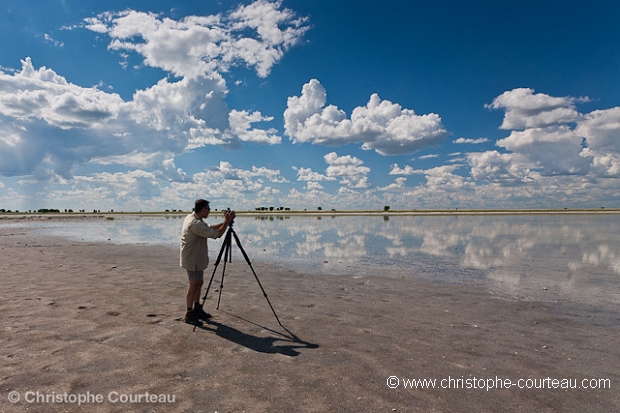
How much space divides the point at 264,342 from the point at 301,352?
98 centimetres

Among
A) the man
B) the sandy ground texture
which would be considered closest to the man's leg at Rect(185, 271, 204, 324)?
the man

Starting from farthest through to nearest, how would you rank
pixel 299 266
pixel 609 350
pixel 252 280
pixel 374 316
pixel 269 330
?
pixel 299 266
pixel 252 280
pixel 374 316
pixel 269 330
pixel 609 350

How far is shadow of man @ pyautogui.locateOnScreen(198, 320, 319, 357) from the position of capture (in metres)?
6.82

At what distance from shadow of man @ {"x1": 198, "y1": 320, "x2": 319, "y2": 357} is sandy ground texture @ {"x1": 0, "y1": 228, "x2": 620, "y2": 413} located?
0.04 metres

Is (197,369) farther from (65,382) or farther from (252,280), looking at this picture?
(252,280)

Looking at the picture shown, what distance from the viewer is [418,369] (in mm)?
5883

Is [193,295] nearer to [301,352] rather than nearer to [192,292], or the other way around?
[192,292]

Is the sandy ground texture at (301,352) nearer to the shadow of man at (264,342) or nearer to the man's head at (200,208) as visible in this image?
the shadow of man at (264,342)

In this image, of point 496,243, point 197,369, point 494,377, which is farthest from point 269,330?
point 496,243

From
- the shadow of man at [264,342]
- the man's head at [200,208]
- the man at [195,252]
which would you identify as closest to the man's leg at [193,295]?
the man at [195,252]

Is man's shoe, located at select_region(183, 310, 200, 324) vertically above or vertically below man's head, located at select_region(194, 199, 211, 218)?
below

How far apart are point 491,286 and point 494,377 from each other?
274 inches

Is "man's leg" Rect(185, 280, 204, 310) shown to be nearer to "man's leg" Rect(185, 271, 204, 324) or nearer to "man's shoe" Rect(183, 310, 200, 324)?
"man's leg" Rect(185, 271, 204, 324)

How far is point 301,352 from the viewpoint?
6.69 meters
